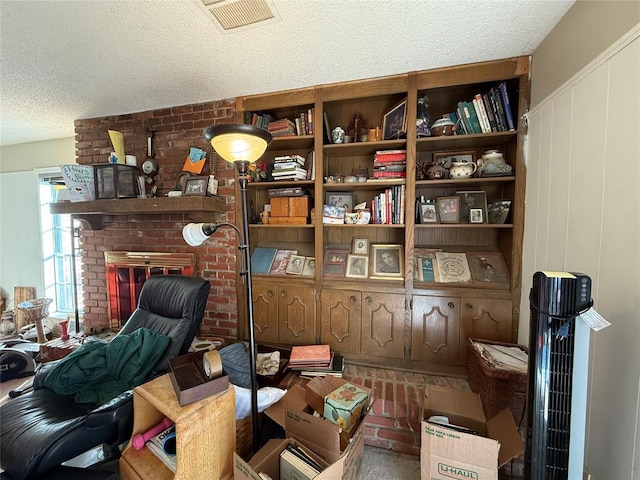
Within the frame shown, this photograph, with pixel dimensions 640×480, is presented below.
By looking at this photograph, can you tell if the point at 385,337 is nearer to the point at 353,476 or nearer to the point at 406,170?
the point at 353,476

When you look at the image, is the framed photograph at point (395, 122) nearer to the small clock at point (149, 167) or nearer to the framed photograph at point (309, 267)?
the framed photograph at point (309, 267)

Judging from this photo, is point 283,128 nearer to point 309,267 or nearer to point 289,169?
point 289,169

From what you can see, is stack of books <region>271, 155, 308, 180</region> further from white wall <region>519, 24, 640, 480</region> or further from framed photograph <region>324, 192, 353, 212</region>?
white wall <region>519, 24, 640, 480</region>

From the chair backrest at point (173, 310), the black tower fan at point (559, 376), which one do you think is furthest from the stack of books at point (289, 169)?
the black tower fan at point (559, 376)

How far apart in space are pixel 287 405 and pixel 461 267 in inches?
59.0

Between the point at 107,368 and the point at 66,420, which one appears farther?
the point at 107,368

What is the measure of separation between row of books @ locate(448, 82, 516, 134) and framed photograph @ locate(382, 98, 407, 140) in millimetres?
376

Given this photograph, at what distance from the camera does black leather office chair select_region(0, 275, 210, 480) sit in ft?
3.20

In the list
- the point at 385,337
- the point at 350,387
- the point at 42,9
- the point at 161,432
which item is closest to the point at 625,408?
the point at 350,387

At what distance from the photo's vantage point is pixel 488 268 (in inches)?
70.8

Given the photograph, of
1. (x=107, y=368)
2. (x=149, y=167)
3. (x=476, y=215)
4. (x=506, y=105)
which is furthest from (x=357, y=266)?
(x=149, y=167)

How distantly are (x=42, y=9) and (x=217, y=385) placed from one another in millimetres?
1950

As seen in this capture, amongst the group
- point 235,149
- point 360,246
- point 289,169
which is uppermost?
point 289,169

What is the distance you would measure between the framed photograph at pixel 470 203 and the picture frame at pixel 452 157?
0.24 m
